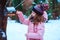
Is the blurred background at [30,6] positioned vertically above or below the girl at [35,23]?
above

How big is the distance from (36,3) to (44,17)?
0.10m

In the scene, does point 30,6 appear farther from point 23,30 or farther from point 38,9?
point 23,30

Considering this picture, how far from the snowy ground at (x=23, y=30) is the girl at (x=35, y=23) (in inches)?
1.1

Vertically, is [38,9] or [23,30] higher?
[38,9]

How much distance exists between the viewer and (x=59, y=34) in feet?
4.58

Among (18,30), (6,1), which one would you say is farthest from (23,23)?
(6,1)

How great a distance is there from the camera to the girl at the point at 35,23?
4.54 feet

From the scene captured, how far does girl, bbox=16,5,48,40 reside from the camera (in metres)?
1.38

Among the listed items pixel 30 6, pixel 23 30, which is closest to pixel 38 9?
pixel 30 6

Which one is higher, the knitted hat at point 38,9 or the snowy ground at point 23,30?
the knitted hat at point 38,9

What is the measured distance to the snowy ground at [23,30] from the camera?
4.56 feet

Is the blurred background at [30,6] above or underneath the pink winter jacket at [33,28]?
above

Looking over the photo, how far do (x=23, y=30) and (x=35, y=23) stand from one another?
0.29 ft

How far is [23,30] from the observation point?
1.40 meters
